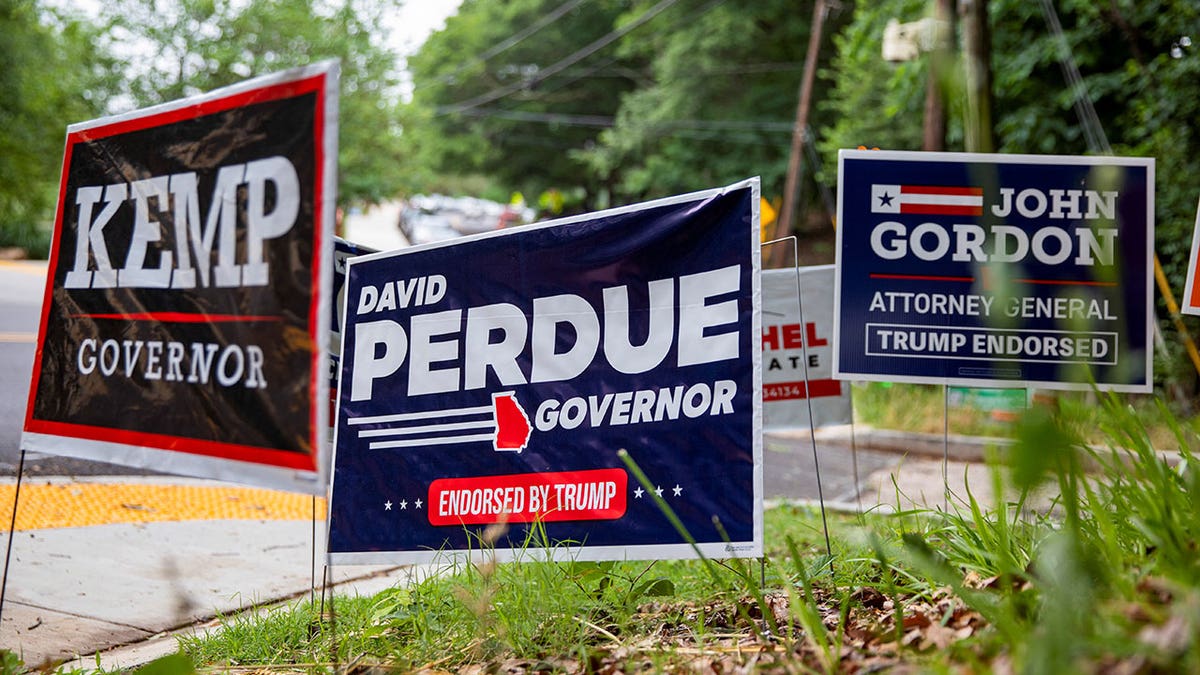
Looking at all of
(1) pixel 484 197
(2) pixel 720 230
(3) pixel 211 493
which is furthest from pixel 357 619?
(1) pixel 484 197

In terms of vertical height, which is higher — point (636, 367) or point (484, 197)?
point (484, 197)

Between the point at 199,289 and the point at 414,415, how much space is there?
1203 mm

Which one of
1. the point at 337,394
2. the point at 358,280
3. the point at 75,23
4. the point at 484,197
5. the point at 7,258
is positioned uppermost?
the point at 484,197

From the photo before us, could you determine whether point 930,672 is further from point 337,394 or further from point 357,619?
point 337,394

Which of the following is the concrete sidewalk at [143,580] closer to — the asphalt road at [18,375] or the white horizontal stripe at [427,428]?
the white horizontal stripe at [427,428]

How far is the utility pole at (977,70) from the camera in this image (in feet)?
36.5

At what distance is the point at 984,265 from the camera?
4992mm

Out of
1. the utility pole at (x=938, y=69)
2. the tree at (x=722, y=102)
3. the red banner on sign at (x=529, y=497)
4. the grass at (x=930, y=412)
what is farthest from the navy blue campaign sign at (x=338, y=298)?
the tree at (x=722, y=102)

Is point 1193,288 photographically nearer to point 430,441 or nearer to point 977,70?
point 430,441

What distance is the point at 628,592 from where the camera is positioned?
150 inches

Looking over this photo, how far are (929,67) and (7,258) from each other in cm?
2176

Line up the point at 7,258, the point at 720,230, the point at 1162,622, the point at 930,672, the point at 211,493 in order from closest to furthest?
1. the point at 1162,622
2. the point at 930,672
3. the point at 720,230
4. the point at 211,493
5. the point at 7,258

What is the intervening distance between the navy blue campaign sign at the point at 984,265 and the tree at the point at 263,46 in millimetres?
25355

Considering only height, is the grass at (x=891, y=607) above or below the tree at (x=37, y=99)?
below
